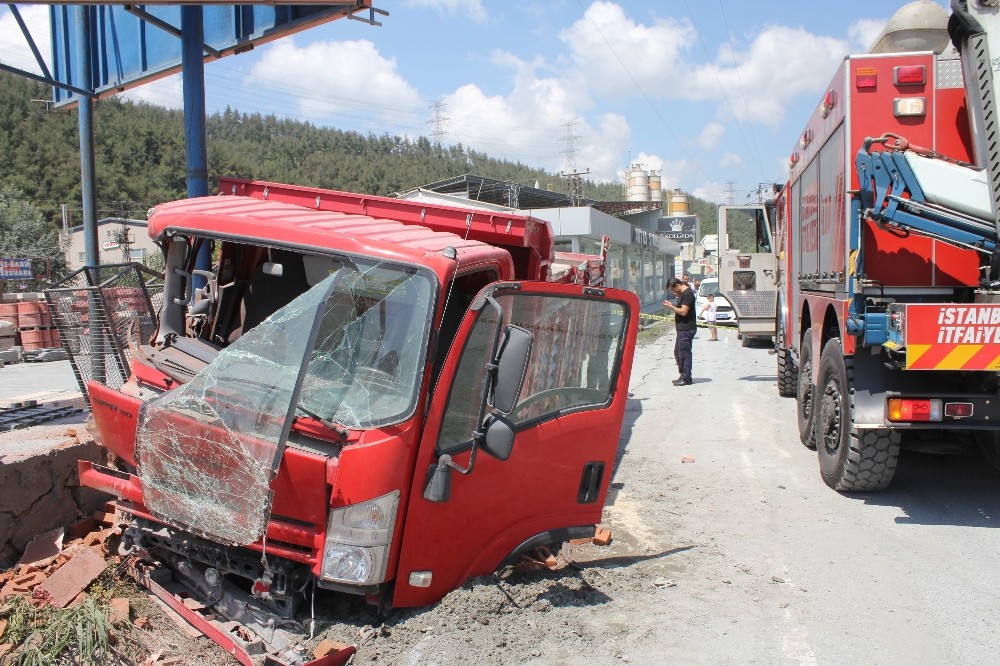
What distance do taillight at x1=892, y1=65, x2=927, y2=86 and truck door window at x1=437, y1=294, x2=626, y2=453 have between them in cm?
349

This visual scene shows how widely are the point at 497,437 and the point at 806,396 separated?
5775mm

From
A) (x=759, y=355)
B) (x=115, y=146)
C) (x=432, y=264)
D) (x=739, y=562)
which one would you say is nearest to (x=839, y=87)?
(x=739, y=562)

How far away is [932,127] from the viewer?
615 centimetres

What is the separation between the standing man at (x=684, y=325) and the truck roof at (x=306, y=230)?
28.9ft

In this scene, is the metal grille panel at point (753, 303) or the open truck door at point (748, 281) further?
the metal grille panel at point (753, 303)

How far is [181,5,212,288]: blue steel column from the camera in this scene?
8.56 m

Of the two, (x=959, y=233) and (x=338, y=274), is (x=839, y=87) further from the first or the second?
(x=338, y=274)

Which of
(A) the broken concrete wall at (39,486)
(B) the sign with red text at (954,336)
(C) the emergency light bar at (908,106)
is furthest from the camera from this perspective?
(C) the emergency light bar at (908,106)

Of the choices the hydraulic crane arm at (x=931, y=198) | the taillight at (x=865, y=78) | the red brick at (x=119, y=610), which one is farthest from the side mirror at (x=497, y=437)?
the taillight at (x=865, y=78)

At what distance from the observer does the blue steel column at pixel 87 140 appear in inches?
457

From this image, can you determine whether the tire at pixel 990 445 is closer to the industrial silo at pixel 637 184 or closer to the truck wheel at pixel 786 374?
the truck wheel at pixel 786 374

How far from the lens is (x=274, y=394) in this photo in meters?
3.50

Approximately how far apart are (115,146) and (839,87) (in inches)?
3400

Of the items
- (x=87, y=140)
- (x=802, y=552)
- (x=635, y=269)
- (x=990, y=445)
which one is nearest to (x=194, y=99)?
(x=87, y=140)
